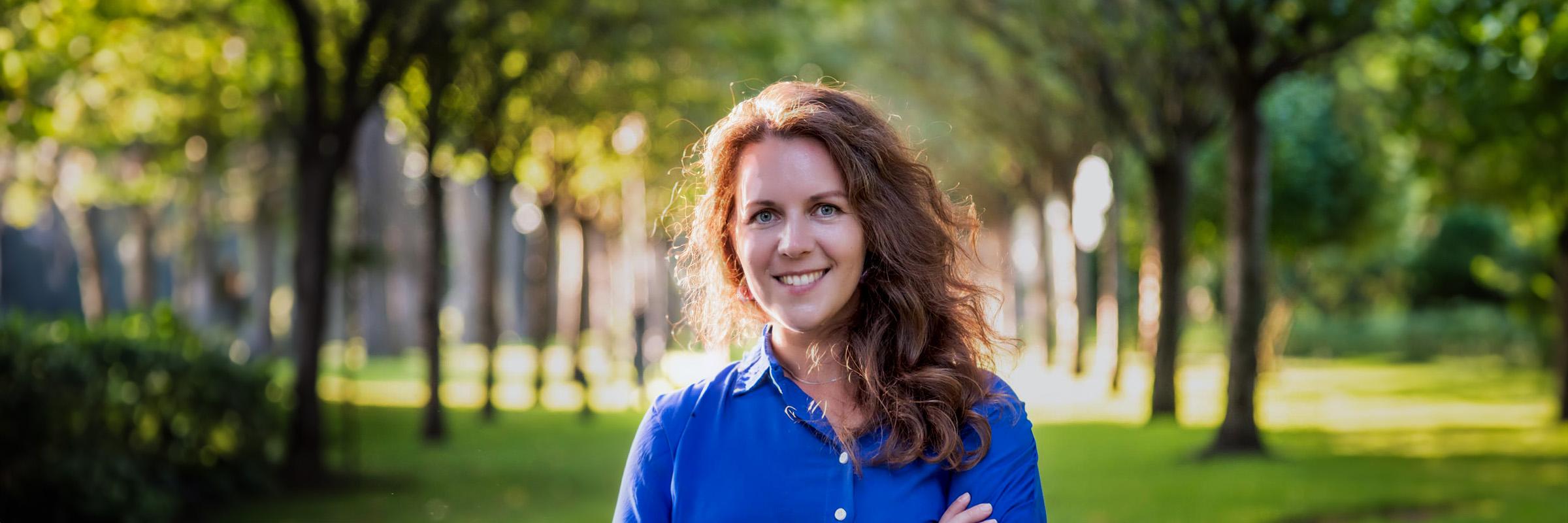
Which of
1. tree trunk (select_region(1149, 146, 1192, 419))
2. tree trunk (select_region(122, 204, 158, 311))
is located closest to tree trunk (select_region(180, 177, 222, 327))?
tree trunk (select_region(122, 204, 158, 311))

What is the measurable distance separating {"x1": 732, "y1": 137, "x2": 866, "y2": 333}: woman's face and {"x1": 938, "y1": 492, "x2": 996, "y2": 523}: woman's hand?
38 centimetres

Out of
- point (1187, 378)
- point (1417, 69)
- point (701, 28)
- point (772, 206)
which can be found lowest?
point (1187, 378)

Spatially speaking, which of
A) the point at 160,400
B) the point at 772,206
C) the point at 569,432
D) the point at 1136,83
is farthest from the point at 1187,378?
the point at 772,206

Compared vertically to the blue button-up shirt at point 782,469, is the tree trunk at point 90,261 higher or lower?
higher

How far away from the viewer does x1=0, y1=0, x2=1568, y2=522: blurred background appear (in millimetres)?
11367

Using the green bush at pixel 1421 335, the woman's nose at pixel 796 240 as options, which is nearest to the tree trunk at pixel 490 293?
the woman's nose at pixel 796 240

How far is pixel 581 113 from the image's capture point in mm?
21906

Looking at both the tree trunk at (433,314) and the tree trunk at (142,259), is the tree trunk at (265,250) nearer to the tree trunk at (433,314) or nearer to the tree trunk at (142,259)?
the tree trunk at (142,259)

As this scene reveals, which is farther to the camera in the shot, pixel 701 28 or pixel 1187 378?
pixel 1187 378

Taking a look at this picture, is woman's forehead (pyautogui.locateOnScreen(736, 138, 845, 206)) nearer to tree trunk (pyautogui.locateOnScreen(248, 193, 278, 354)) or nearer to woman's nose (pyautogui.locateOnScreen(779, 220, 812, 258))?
woman's nose (pyautogui.locateOnScreen(779, 220, 812, 258))

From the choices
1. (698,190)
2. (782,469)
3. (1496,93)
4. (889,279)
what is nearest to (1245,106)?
(1496,93)

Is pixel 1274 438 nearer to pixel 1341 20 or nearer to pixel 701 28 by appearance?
pixel 1341 20

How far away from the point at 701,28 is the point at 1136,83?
237 inches

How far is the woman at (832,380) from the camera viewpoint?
2414 millimetres
